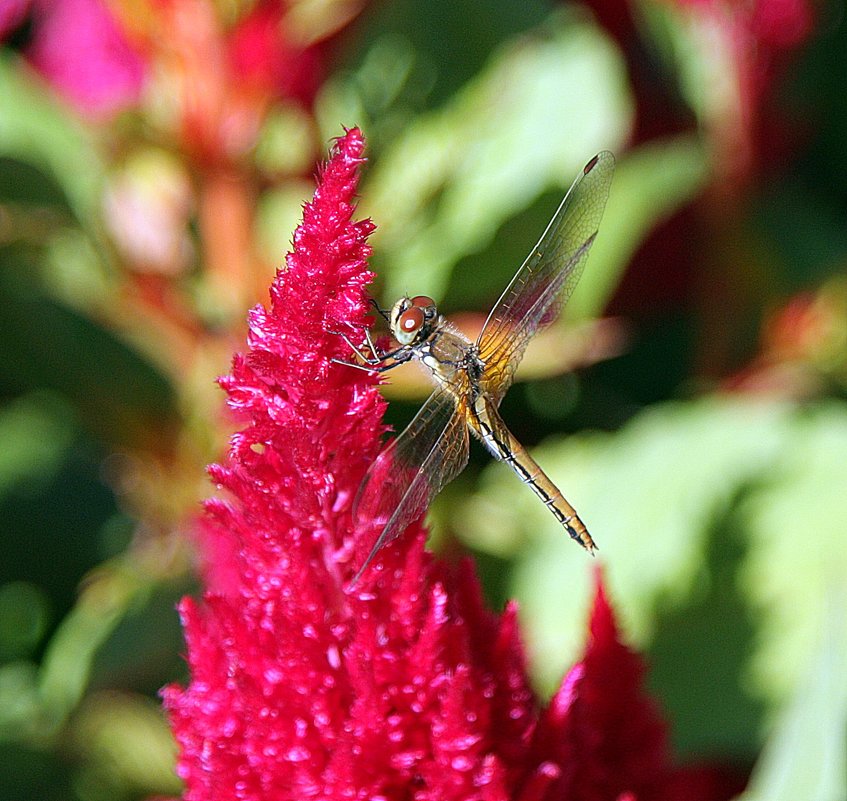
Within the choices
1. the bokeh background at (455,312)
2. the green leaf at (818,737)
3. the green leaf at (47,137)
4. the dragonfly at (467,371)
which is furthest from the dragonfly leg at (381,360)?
the green leaf at (47,137)

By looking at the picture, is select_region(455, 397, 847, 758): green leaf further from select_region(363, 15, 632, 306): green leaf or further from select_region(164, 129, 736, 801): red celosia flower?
select_region(164, 129, 736, 801): red celosia flower

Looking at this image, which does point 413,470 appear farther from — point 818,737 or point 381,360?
point 818,737

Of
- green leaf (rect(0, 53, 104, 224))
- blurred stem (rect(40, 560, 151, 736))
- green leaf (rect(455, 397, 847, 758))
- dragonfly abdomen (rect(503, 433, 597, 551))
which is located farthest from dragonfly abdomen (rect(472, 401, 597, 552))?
green leaf (rect(0, 53, 104, 224))

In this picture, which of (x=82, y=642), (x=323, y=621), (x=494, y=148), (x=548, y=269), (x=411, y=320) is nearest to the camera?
(x=323, y=621)

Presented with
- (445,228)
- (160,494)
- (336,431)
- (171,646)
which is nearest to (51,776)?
(171,646)

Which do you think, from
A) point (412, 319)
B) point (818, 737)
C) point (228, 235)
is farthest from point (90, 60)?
point (818, 737)

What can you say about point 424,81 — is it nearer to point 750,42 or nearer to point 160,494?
point 750,42
